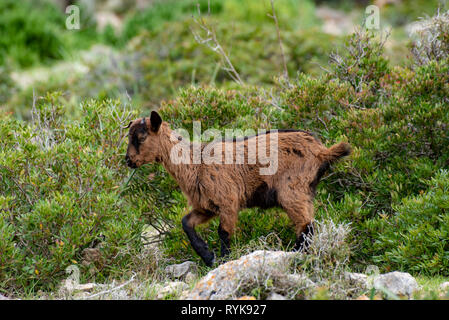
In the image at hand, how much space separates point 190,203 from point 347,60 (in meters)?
3.09

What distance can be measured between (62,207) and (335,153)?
108 inches

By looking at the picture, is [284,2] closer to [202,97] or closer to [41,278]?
[202,97]

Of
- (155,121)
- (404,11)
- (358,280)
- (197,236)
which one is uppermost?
(404,11)

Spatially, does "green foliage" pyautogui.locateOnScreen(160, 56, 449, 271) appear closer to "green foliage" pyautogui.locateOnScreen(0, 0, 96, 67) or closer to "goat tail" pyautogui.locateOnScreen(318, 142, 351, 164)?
"goat tail" pyautogui.locateOnScreen(318, 142, 351, 164)

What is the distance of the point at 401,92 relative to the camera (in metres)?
7.04

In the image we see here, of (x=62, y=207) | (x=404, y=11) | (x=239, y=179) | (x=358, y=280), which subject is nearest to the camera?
(x=358, y=280)

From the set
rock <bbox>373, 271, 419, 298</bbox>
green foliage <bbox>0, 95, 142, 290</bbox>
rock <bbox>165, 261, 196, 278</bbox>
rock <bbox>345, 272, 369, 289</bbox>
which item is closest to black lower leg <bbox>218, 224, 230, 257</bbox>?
rock <bbox>165, 261, 196, 278</bbox>

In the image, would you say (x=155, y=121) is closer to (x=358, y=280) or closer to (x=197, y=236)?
(x=197, y=236)

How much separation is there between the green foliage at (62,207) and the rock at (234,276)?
1.35 m

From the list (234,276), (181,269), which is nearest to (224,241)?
(181,269)

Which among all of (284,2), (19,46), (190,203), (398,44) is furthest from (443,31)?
(19,46)

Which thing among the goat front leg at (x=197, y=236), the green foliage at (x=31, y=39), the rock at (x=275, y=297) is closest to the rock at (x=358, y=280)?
the rock at (x=275, y=297)

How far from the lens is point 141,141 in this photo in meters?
6.05

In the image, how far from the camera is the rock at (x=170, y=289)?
5105 millimetres
